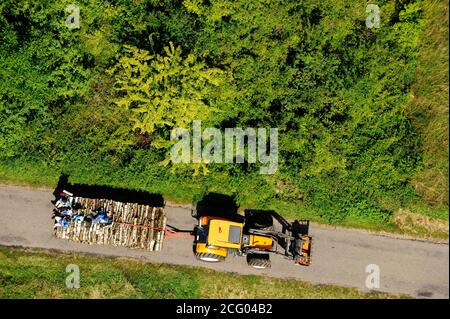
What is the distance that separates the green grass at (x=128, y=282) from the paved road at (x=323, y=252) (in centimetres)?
37

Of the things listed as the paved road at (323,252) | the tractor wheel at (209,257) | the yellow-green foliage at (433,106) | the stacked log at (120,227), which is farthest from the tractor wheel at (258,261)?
the yellow-green foliage at (433,106)

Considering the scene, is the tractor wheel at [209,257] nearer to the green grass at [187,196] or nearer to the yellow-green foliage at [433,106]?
the green grass at [187,196]

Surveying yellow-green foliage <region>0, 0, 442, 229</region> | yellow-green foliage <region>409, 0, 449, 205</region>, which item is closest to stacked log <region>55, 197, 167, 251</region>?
yellow-green foliage <region>0, 0, 442, 229</region>

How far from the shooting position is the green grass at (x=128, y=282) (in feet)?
64.8

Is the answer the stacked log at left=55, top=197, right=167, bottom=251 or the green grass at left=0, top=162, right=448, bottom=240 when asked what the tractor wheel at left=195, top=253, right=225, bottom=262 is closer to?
the stacked log at left=55, top=197, right=167, bottom=251

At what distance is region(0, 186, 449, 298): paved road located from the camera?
776 inches

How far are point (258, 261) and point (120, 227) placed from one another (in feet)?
21.7

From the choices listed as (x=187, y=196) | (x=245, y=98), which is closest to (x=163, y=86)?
(x=245, y=98)

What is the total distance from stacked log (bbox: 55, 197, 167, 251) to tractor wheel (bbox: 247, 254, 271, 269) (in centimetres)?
429

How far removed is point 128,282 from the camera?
20.0 meters

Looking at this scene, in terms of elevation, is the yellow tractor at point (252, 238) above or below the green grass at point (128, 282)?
above

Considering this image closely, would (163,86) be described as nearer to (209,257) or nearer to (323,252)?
(209,257)
